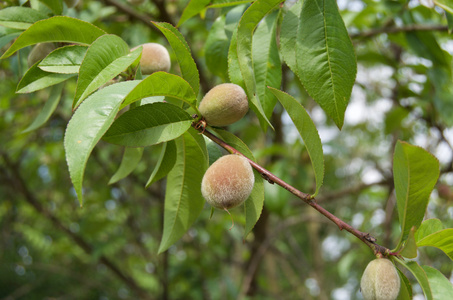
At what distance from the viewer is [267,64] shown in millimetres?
828

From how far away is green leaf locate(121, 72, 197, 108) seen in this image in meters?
0.58

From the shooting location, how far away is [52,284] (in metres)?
3.08

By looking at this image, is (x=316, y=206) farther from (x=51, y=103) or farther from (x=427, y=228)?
(x=51, y=103)

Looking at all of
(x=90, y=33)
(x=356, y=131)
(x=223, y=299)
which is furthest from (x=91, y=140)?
(x=356, y=131)

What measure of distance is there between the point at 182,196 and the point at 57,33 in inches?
15.2

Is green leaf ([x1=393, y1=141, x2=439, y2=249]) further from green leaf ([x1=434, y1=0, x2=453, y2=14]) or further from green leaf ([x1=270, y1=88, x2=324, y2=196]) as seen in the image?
green leaf ([x1=434, y1=0, x2=453, y2=14])

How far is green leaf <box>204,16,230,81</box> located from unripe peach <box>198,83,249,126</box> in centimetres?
32

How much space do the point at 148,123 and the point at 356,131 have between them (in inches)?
144

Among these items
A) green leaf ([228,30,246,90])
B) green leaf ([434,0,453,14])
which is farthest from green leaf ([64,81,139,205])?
green leaf ([434,0,453,14])

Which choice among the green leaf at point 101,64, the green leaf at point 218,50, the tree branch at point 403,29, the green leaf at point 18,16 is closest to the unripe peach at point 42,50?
the green leaf at point 18,16

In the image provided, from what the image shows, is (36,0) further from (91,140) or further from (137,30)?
(137,30)

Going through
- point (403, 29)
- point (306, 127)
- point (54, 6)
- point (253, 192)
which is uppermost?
point (54, 6)

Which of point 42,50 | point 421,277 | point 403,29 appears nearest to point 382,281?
point 421,277

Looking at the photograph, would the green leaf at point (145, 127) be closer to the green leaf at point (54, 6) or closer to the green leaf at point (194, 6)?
the green leaf at point (194, 6)
